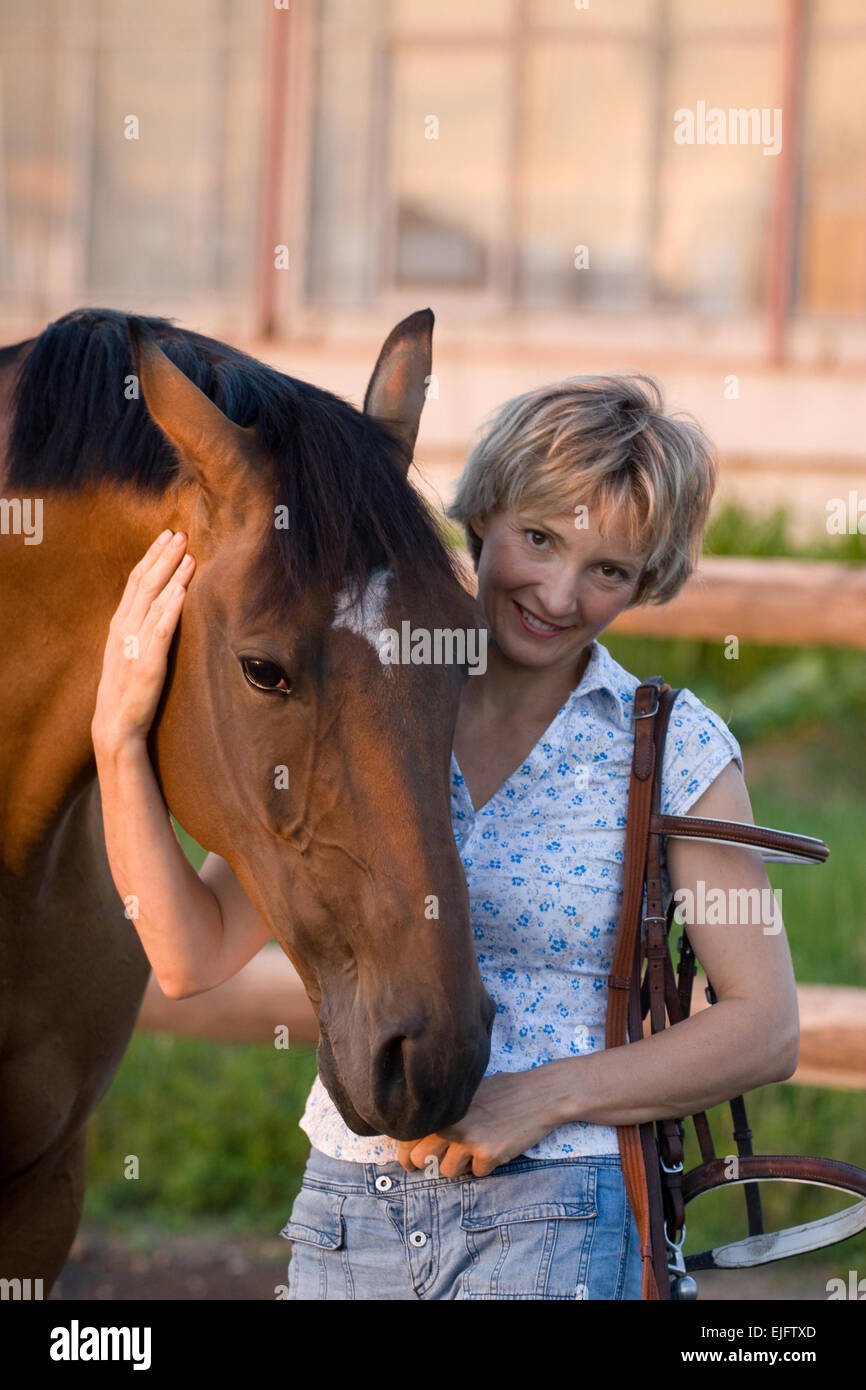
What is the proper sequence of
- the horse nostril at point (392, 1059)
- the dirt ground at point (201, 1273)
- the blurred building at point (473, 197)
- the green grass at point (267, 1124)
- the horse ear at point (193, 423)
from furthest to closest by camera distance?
the blurred building at point (473, 197) → the green grass at point (267, 1124) → the dirt ground at point (201, 1273) → the horse ear at point (193, 423) → the horse nostril at point (392, 1059)

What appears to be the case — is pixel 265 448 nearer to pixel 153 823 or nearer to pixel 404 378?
pixel 404 378

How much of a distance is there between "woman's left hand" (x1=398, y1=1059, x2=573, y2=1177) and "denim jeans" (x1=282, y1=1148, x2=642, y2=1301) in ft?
0.15

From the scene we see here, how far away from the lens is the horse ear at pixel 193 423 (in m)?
1.62

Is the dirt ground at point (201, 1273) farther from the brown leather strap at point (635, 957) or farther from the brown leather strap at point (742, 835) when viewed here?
the brown leather strap at point (742, 835)

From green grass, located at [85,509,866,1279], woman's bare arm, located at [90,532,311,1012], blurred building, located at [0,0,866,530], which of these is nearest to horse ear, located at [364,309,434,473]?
woman's bare arm, located at [90,532,311,1012]

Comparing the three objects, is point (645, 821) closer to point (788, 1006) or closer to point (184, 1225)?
point (788, 1006)

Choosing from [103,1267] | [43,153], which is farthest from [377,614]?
[43,153]

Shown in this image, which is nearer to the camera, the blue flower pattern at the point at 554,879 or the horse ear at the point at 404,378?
the blue flower pattern at the point at 554,879

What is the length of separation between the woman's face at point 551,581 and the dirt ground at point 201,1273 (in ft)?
7.47

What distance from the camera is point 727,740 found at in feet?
6.08

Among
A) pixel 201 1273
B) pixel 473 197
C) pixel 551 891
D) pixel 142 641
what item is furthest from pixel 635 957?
pixel 473 197

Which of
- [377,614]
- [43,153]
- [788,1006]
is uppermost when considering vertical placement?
[43,153]

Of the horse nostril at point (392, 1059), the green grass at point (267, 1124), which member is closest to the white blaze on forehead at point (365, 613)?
the horse nostril at point (392, 1059)

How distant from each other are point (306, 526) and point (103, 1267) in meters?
2.85
